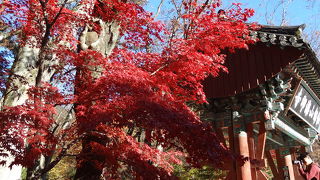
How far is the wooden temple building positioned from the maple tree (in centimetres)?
85

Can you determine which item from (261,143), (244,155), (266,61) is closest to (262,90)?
(266,61)

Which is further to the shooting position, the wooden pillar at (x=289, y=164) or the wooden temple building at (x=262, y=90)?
the wooden pillar at (x=289, y=164)

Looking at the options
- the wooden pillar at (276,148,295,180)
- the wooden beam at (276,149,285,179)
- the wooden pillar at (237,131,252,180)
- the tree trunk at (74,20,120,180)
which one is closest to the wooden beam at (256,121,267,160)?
the wooden pillar at (237,131,252,180)

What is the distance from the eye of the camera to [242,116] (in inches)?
404

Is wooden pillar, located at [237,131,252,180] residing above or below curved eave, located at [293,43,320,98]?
below

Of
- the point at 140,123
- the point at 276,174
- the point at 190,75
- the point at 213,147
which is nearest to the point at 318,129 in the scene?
the point at 276,174

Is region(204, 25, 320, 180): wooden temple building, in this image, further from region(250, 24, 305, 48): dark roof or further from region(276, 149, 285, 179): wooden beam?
region(276, 149, 285, 179): wooden beam

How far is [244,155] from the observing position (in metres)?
9.41

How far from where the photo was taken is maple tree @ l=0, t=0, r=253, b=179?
5090 millimetres

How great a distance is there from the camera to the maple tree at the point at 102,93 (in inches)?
200

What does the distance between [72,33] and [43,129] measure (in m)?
3.83

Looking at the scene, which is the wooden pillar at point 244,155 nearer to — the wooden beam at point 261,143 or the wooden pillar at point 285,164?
the wooden beam at point 261,143

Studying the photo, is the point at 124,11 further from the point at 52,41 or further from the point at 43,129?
the point at 43,129

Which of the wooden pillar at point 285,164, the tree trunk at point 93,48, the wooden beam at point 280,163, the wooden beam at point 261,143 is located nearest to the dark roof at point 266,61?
the wooden beam at point 261,143
